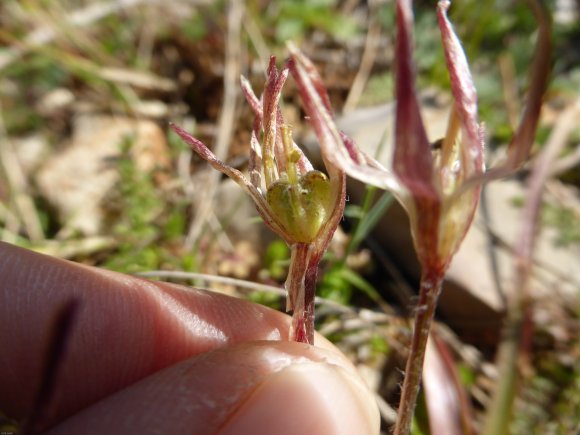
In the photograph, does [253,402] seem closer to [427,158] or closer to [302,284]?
Answer: [302,284]

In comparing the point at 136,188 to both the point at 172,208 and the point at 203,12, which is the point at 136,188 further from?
the point at 203,12

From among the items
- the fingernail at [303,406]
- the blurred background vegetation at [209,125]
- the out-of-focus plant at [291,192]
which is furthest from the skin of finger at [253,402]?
the blurred background vegetation at [209,125]

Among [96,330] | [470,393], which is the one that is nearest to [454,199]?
[96,330]

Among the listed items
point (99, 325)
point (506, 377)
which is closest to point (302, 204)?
point (506, 377)

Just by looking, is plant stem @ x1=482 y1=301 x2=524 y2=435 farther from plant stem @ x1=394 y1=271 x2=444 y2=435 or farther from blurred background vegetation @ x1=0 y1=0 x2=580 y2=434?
blurred background vegetation @ x1=0 y1=0 x2=580 y2=434

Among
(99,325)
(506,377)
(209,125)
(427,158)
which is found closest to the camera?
(427,158)

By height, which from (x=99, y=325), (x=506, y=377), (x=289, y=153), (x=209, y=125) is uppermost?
(x=289, y=153)

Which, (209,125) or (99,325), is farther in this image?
(209,125)
